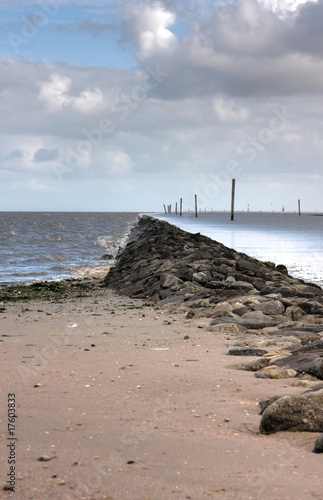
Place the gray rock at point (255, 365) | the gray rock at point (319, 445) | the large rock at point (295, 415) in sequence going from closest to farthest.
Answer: the gray rock at point (319, 445), the large rock at point (295, 415), the gray rock at point (255, 365)

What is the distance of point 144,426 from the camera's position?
355cm

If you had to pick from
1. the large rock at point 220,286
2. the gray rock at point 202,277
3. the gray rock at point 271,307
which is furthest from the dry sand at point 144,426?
the gray rock at point 202,277

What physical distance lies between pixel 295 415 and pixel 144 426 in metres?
0.91

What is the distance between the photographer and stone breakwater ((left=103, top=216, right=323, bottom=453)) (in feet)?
11.3

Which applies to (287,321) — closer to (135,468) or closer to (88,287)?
(135,468)

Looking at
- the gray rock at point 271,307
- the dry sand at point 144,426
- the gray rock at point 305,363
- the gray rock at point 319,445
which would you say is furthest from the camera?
the gray rock at point 271,307

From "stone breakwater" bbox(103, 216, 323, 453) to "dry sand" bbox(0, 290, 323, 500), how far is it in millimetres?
139

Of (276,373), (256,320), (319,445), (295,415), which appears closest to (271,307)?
(256,320)

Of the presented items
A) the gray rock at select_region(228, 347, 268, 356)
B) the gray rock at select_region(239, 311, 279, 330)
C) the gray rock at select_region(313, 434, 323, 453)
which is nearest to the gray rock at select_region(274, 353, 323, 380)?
the gray rock at select_region(228, 347, 268, 356)

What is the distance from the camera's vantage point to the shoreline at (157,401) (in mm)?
2809

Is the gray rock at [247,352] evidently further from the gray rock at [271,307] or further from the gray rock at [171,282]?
the gray rock at [171,282]

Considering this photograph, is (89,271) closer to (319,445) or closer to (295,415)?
(295,415)

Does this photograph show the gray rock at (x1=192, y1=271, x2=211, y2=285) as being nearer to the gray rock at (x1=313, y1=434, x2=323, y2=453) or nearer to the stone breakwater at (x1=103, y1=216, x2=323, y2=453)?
the stone breakwater at (x1=103, y1=216, x2=323, y2=453)

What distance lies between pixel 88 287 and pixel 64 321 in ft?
21.5
